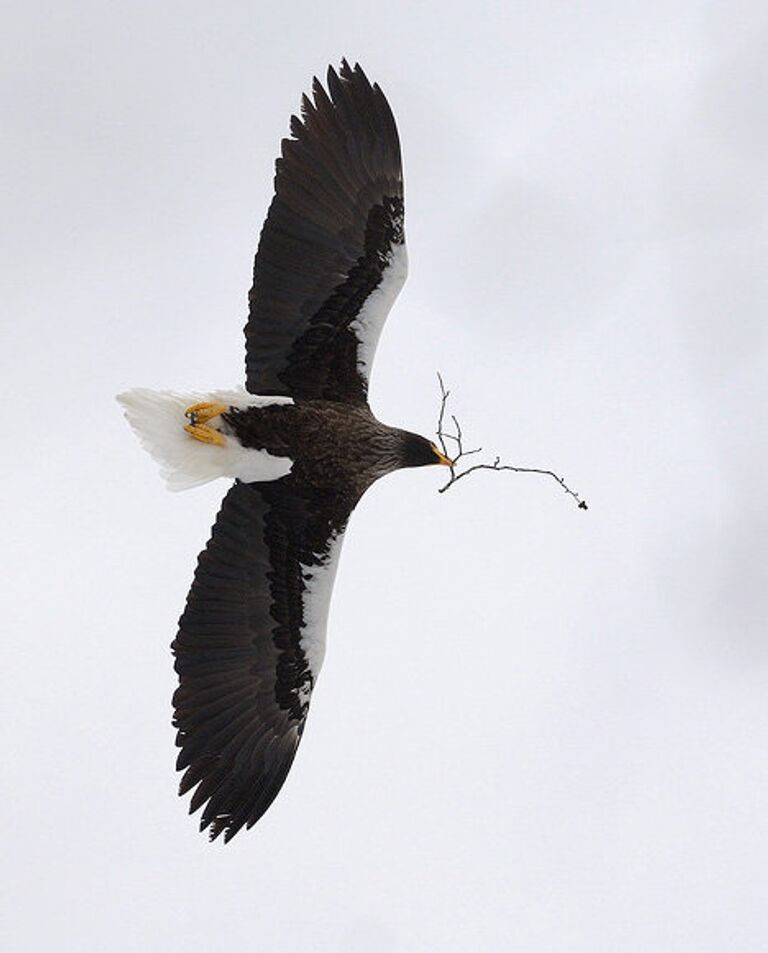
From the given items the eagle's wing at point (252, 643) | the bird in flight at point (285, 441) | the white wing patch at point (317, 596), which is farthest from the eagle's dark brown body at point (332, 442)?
the white wing patch at point (317, 596)

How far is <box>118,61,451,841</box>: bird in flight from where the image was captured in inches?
607

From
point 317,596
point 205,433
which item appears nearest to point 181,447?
point 205,433

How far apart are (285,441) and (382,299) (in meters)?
1.23

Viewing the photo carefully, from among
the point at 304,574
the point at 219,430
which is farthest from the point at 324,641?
the point at 219,430

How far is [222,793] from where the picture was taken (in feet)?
50.7

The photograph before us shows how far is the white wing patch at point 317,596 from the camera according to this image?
1573 centimetres

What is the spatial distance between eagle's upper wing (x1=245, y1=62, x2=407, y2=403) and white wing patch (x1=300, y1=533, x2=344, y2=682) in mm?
1150

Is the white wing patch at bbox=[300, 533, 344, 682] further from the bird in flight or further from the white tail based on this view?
the white tail

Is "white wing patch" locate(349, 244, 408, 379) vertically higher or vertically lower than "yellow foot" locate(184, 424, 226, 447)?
higher

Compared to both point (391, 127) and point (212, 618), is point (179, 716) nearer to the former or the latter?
point (212, 618)

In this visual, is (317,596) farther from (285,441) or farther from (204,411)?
(204,411)

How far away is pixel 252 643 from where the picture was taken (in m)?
15.7

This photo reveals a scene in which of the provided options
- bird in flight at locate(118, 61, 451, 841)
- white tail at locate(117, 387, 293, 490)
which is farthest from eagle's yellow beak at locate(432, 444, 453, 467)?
white tail at locate(117, 387, 293, 490)

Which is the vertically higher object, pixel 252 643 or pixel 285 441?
pixel 285 441
